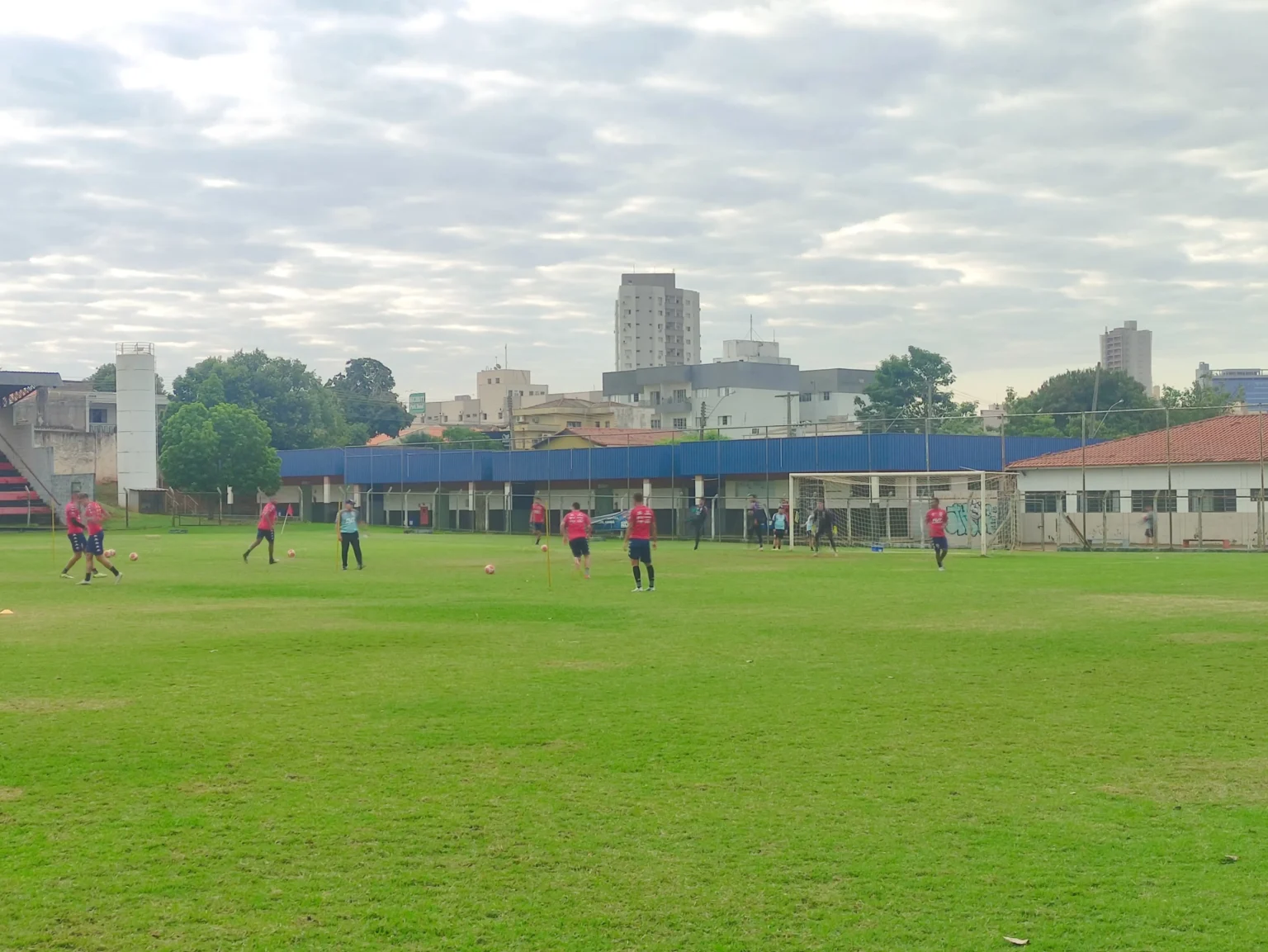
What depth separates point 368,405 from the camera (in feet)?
538

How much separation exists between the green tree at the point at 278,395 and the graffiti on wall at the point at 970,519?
75483 millimetres

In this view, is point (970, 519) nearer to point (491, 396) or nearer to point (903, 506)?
point (903, 506)

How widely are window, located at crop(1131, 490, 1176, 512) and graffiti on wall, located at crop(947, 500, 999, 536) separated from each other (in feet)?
17.6

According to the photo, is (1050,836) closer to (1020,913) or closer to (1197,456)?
(1020,913)

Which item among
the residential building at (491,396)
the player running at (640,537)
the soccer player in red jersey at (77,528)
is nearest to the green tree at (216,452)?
the soccer player in red jersey at (77,528)

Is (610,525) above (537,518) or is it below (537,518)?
below

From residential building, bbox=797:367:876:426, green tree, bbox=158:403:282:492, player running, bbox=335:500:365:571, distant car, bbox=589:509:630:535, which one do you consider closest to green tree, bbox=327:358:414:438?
residential building, bbox=797:367:876:426

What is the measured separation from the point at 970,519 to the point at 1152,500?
7.16 metres

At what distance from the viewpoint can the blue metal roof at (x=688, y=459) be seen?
6159cm

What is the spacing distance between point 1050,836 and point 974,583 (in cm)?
2195

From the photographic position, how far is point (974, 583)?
29281mm

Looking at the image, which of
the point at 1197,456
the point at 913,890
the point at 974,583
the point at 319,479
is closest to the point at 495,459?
the point at 319,479

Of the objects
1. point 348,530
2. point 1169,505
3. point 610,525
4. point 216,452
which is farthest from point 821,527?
point 216,452

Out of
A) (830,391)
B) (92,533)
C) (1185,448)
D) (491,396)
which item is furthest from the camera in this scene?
(491,396)
